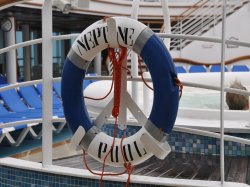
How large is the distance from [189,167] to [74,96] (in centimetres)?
86

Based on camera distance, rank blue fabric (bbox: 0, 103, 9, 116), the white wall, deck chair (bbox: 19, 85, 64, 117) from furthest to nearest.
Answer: the white wall → deck chair (bbox: 19, 85, 64, 117) → blue fabric (bbox: 0, 103, 9, 116)

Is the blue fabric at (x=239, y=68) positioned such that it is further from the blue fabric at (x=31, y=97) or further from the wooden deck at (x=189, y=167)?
the wooden deck at (x=189, y=167)

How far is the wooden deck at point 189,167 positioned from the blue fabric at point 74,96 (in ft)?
1.70

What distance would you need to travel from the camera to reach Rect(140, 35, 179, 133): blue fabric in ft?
5.39

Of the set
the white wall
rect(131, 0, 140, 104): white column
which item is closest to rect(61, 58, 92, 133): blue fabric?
rect(131, 0, 140, 104): white column

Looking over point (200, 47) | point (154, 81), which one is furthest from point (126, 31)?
Result: point (200, 47)

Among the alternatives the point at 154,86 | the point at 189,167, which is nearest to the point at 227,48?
the point at 189,167

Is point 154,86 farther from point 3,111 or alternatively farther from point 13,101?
point 13,101

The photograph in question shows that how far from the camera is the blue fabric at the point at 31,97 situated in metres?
6.09

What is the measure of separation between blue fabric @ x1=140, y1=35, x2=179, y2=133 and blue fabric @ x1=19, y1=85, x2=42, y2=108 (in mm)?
4567

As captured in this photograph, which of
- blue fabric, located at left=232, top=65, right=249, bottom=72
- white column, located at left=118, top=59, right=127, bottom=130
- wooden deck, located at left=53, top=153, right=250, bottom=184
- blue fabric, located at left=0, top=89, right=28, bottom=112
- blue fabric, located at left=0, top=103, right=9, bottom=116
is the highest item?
blue fabric, located at left=232, top=65, right=249, bottom=72

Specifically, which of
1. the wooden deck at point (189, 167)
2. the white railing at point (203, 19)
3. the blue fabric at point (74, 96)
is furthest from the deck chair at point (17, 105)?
the white railing at point (203, 19)

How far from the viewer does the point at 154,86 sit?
1670 mm

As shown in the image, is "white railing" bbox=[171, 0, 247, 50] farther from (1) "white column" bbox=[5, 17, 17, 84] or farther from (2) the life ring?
(2) the life ring
